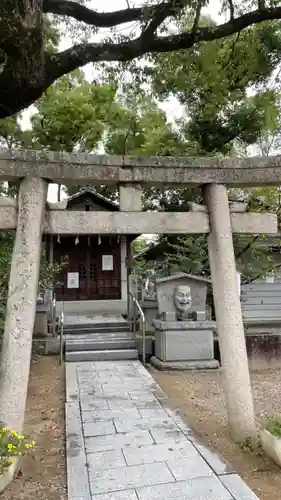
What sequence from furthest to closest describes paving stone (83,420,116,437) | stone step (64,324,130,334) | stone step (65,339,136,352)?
stone step (64,324,130,334) → stone step (65,339,136,352) → paving stone (83,420,116,437)

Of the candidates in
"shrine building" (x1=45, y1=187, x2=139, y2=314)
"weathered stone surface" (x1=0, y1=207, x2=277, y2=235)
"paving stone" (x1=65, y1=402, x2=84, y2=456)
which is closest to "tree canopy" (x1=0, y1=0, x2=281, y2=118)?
"weathered stone surface" (x1=0, y1=207, x2=277, y2=235)

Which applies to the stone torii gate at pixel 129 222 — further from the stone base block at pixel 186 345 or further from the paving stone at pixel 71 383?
the stone base block at pixel 186 345

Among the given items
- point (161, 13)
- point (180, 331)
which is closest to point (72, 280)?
point (180, 331)

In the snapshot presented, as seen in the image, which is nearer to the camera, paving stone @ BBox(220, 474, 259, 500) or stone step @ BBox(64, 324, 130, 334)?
paving stone @ BBox(220, 474, 259, 500)

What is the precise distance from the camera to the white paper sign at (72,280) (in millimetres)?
15711

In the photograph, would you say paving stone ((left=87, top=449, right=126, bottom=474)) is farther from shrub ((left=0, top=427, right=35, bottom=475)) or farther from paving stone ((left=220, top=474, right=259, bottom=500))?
paving stone ((left=220, top=474, right=259, bottom=500))

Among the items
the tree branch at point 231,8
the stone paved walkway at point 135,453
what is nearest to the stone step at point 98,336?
the stone paved walkway at point 135,453

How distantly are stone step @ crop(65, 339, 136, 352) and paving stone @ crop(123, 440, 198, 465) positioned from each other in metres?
5.58

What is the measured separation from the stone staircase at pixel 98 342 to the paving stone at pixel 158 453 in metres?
5.18

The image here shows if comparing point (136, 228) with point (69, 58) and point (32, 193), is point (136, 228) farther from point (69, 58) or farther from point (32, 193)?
point (69, 58)

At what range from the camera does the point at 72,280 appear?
51.7ft

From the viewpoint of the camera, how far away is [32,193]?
16.2ft

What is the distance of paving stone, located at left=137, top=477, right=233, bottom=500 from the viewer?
3.70 meters

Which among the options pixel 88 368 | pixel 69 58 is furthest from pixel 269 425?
pixel 69 58
